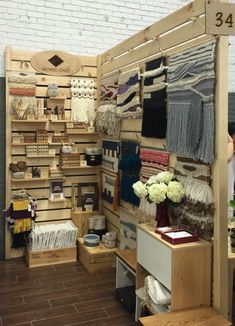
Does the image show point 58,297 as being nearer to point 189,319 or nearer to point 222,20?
point 189,319

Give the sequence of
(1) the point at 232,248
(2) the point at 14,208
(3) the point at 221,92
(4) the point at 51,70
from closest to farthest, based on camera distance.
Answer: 1. (3) the point at 221,92
2. (1) the point at 232,248
3. (2) the point at 14,208
4. (4) the point at 51,70

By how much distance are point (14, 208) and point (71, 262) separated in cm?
97

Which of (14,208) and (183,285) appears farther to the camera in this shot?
(14,208)

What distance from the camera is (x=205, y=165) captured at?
2.57 m

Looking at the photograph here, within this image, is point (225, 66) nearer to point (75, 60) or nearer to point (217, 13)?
point (217, 13)

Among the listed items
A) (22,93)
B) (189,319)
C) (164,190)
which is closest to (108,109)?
(22,93)

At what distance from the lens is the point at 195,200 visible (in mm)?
2605

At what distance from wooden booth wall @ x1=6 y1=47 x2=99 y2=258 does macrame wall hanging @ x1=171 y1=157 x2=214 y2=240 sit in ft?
7.16

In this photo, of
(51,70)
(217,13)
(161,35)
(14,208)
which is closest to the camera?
(217,13)

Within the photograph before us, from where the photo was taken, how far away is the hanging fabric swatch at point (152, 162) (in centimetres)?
316

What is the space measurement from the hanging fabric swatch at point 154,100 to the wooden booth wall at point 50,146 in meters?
1.61

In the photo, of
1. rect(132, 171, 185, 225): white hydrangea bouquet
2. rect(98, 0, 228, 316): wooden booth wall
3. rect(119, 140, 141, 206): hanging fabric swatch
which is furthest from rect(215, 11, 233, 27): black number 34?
rect(119, 140, 141, 206): hanging fabric swatch

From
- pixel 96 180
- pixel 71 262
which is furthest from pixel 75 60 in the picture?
pixel 71 262

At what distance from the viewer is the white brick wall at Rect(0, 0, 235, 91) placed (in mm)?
4633
